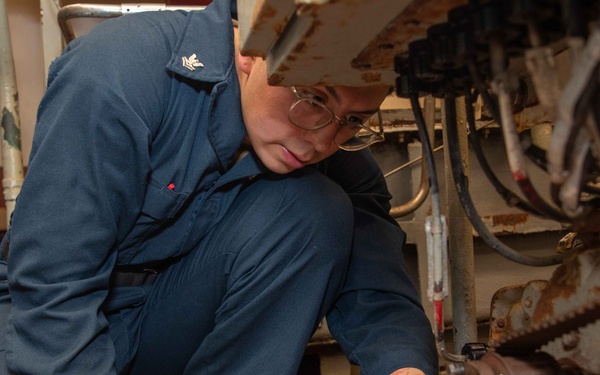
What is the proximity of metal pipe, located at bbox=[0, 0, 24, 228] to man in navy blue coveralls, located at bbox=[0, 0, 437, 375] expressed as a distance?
571 mm

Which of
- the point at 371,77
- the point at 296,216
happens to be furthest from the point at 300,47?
the point at 296,216

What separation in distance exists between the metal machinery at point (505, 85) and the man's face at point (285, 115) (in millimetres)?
155

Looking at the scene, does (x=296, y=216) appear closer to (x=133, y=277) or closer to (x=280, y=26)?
(x=133, y=277)

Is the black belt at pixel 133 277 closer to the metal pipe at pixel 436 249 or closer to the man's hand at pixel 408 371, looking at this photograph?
the man's hand at pixel 408 371

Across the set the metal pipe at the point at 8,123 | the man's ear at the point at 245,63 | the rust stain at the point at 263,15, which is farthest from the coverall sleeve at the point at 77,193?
the metal pipe at the point at 8,123

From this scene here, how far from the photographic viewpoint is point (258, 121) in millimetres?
957

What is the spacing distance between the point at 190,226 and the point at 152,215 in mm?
87

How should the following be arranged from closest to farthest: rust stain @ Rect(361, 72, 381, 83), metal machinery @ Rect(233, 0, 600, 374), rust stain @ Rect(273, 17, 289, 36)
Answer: metal machinery @ Rect(233, 0, 600, 374) → rust stain @ Rect(273, 17, 289, 36) → rust stain @ Rect(361, 72, 381, 83)

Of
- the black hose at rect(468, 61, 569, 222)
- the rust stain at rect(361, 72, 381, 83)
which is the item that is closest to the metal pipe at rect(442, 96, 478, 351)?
the rust stain at rect(361, 72, 381, 83)

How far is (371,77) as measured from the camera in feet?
2.34

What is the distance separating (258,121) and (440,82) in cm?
39

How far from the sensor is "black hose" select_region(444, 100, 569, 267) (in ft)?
2.02

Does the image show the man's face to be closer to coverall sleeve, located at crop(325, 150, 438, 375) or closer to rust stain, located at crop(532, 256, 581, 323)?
A: coverall sleeve, located at crop(325, 150, 438, 375)

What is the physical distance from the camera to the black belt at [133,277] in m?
1.06
